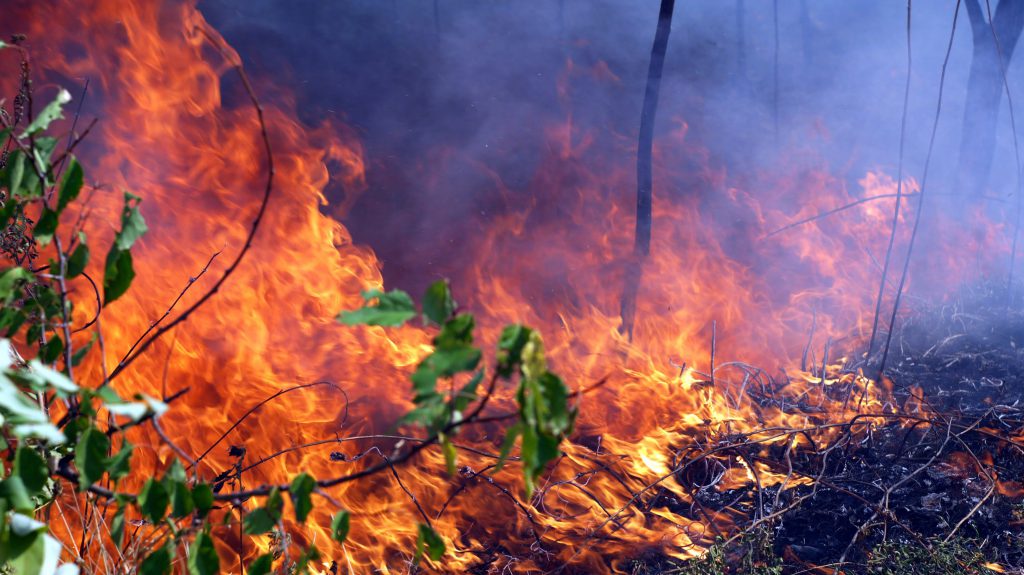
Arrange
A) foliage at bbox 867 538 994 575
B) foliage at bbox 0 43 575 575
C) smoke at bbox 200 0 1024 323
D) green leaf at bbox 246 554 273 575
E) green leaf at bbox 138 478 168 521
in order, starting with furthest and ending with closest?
smoke at bbox 200 0 1024 323 → foliage at bbox 867 538 994 575 → green leaf at bbox 246 554 273 575 → green leaf at bbox 138 478 168 521 → foliage at bbox 0 43 575 575

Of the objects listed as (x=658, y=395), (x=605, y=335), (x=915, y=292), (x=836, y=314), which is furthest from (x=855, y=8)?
(x=658, y=395)

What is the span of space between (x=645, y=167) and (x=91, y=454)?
15.6 feet

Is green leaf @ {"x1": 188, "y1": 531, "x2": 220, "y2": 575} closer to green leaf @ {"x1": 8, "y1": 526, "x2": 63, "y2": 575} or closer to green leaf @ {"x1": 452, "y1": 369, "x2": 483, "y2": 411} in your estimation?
green leaf @ {"x1": 8, "y1": 526, "x2": 63, "y2": 575}

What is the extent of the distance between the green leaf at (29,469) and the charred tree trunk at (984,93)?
8.48 meters

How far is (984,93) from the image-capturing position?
7.41 meters

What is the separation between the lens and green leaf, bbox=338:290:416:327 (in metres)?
0.85

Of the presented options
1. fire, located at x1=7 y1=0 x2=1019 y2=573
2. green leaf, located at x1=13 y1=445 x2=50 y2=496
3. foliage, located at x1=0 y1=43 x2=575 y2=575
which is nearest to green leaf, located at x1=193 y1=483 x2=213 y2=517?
foliage, located at x1=0 y1=43 x2=575 y2=575

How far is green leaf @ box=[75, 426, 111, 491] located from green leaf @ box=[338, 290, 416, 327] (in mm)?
444

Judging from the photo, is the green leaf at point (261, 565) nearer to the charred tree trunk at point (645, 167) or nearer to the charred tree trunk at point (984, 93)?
the charred tree trunk at point (645, 167)

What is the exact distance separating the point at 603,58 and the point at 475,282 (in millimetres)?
2631

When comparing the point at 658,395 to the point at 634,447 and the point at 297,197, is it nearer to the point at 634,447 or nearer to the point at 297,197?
the point at 634,447

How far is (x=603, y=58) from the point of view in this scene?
6285 mm

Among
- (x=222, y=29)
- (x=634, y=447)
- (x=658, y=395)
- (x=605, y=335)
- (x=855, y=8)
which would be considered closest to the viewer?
(x=634, y=447)

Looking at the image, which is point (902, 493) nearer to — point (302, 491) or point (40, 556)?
point (302, 491)
